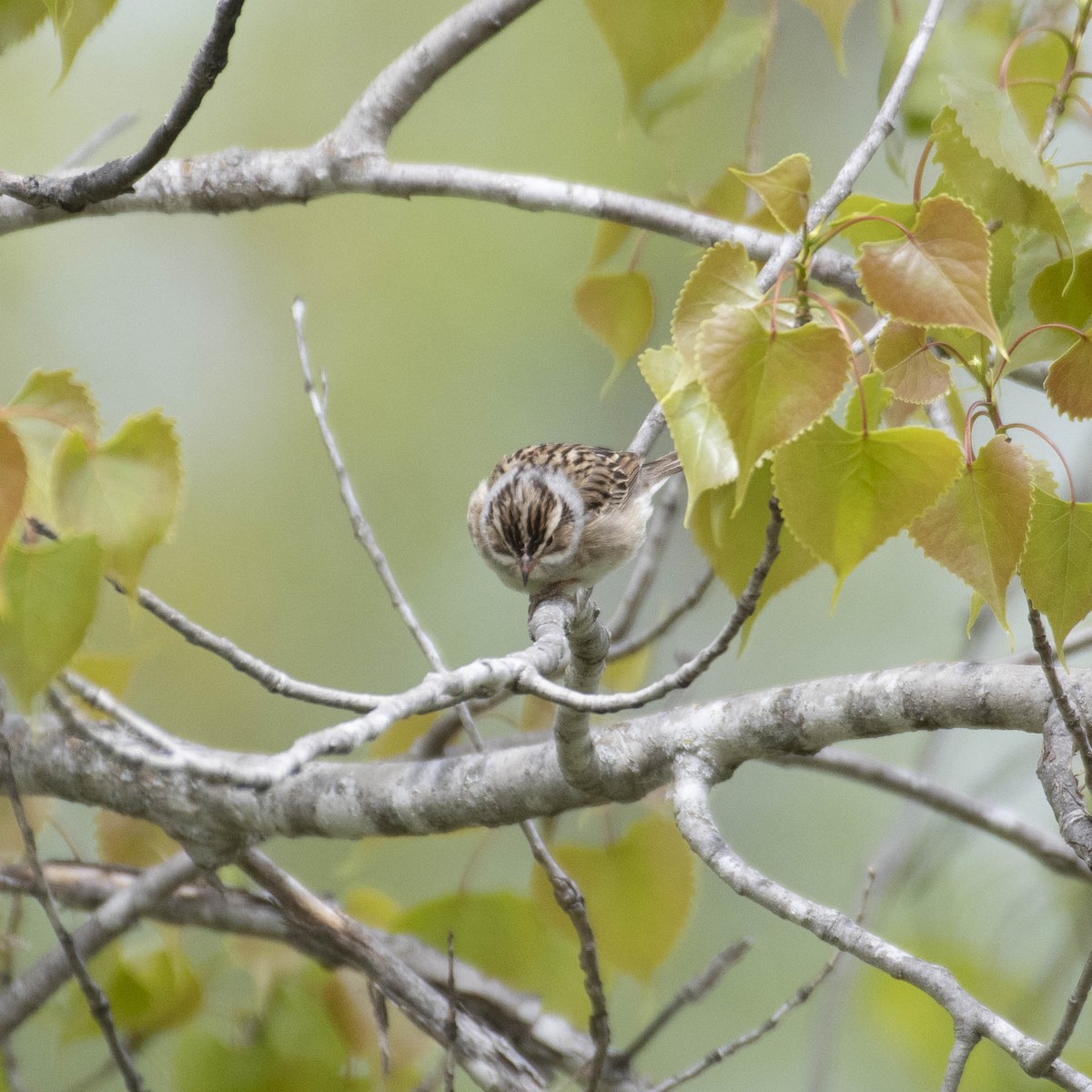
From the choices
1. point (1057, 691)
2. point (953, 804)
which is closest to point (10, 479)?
point (1057, 691)

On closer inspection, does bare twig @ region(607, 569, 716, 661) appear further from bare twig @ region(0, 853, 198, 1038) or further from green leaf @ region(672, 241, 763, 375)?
bare twig @ region(0, 853, 198, 1038)

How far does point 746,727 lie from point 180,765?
826 millimetres

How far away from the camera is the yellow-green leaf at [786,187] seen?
1.27 m

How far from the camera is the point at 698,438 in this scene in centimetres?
120

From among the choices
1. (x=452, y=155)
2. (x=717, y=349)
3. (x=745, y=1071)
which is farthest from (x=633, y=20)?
(x=745, y=1071)

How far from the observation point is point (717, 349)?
3.58ft

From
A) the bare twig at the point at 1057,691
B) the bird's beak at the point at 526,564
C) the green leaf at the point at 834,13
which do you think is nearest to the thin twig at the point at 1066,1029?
the bare twig at the point at 1057,691

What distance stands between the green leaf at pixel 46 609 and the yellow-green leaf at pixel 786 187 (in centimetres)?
82

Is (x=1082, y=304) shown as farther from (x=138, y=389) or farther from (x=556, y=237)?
(x=138, y=389)

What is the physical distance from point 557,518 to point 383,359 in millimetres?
4039

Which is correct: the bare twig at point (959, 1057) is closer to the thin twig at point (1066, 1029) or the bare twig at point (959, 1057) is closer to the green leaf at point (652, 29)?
the thin twig at point (1066, 1029)

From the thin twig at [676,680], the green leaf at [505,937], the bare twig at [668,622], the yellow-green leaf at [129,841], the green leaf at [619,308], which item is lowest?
the green leaf at [505,937]

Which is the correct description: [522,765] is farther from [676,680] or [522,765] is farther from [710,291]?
[710,291]

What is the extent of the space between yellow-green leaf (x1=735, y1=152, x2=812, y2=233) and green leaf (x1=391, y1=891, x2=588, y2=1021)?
5.31ft
